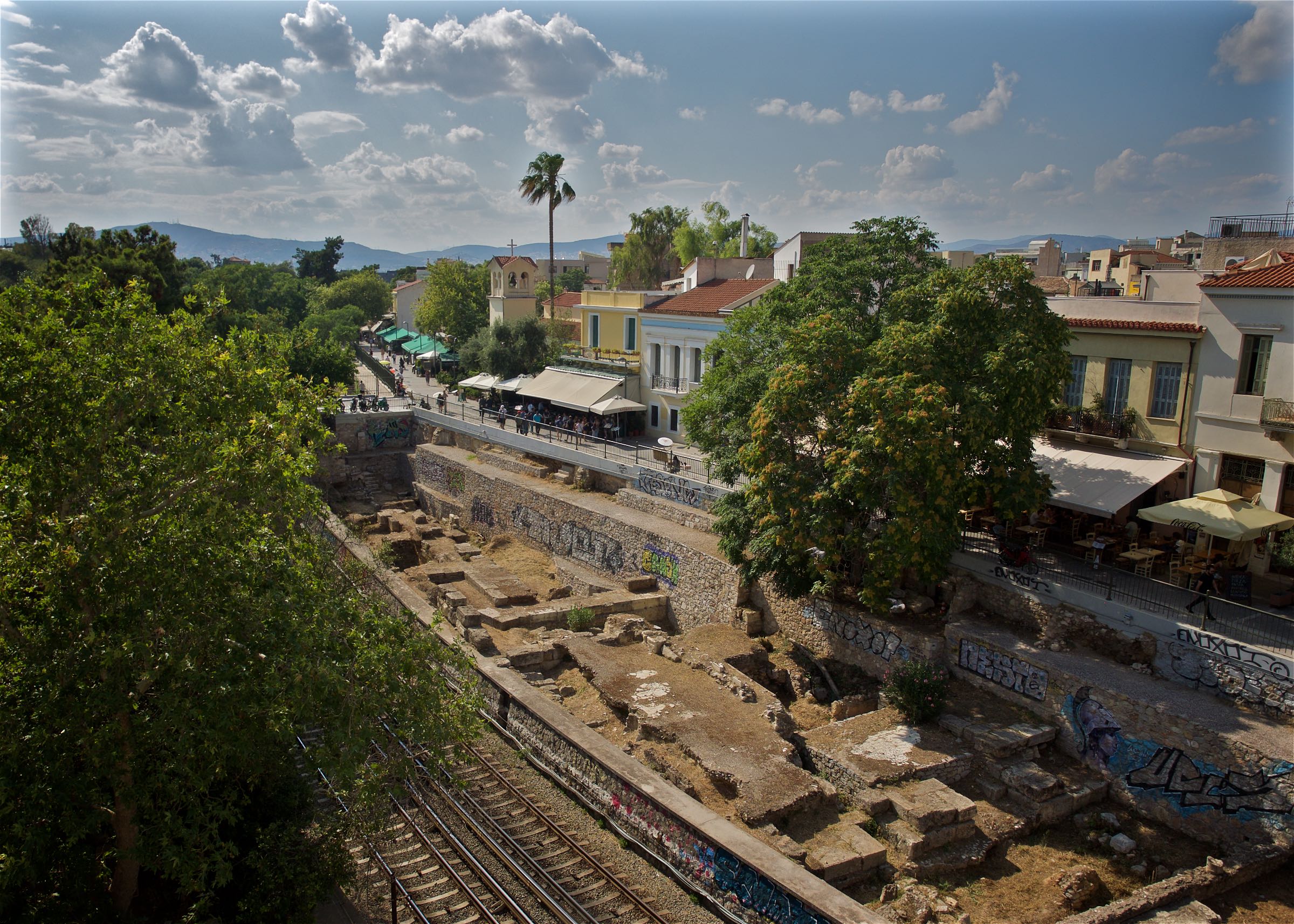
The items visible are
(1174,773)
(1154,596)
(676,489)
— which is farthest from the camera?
(676,489)

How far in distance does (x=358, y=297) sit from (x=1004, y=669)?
8739cm

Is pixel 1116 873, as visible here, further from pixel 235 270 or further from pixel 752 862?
pixel 235 270

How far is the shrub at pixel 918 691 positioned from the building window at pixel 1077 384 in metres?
8.61

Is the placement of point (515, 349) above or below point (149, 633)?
above

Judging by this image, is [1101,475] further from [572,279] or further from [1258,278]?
[572,279]

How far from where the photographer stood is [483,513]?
122 ft

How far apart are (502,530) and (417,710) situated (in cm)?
2393

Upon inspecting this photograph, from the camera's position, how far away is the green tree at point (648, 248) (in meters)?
68.6

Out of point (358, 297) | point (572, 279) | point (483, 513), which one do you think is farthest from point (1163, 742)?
point (572, 279)

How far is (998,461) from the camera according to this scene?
18547mm

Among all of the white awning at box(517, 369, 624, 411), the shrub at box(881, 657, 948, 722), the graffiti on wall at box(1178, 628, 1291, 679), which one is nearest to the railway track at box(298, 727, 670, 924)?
the shrub at box(881, 657, 948, 722)

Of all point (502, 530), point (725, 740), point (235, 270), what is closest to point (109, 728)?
point (725, 740)

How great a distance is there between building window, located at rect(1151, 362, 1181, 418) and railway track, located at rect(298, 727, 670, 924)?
16.2m

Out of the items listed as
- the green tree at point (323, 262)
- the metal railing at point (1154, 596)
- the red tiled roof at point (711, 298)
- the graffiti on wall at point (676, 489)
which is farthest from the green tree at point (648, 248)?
the green tree at point (323, 262)
